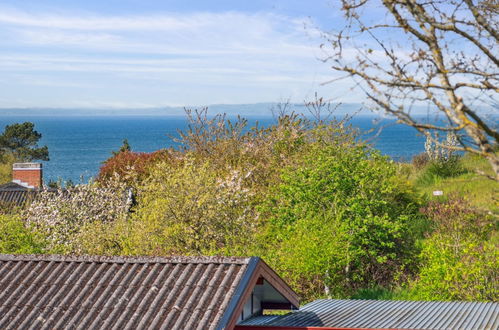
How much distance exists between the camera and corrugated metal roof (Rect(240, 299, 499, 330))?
12.7 m

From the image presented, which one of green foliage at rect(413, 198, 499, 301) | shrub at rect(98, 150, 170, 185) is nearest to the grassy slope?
green foliage at rect(413, 198, 499, 301)

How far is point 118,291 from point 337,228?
33.6ft

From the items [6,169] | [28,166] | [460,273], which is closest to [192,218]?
[460,273]

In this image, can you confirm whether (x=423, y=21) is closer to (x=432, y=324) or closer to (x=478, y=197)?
(x=432, y=324)

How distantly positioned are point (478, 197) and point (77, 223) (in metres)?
15.0

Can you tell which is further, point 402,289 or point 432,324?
point 402,289

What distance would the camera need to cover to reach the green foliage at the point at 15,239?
72.5 feet

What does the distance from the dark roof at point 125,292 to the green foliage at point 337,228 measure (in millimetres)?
8133

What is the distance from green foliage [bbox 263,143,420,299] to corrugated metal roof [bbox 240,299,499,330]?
4.06 m

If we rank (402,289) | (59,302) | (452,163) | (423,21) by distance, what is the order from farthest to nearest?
1. (452,163)
2. (402,289)
3. (59,302)
4. (423,21)

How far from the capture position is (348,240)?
20.6m

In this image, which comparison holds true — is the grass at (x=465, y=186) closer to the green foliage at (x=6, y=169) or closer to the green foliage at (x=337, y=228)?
the green foliage at (x=337, y=228)

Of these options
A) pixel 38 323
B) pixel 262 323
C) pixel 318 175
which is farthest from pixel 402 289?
pixel 38 323

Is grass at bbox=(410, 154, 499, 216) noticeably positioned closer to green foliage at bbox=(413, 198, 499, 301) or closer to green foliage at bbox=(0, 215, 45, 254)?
green foliage at bbox=(413, 198, 499, 301)
